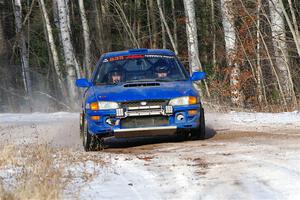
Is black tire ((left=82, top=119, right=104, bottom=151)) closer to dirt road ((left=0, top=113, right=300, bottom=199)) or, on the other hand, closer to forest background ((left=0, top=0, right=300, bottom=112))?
dirt road ((left=0, top=113, right=300, bottom=199))

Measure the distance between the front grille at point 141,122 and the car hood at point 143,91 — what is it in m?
0.29

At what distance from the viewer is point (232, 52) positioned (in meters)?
20.2

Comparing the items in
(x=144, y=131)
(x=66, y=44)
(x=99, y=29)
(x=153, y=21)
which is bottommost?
(x=144, y=131)

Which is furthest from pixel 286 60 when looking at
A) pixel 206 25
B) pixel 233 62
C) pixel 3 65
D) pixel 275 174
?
pixel 3 65

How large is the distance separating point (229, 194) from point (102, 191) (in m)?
1.17

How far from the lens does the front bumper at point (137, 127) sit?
390 inches

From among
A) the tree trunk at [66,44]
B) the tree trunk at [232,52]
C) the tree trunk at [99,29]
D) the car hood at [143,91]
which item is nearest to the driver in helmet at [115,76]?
the car hood at [143,91]

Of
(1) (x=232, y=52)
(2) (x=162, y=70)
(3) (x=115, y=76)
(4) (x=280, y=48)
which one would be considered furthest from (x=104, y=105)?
(1) (x=232, y=52)

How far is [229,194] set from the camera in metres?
6.17

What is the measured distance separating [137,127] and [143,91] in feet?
1.95

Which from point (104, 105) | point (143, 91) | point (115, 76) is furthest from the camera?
point (115, 76)

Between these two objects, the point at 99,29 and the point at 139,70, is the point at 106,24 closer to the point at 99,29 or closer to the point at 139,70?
the point at 99,29

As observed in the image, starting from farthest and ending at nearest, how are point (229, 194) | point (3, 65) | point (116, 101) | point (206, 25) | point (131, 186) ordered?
1. point (3, 65)
2. point (206, 25)
3. point (116, 101)
4. point (131, 186)
5. point (229, 194)

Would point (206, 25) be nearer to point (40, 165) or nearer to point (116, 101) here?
point (116, 101)
